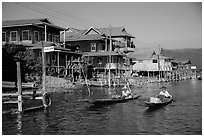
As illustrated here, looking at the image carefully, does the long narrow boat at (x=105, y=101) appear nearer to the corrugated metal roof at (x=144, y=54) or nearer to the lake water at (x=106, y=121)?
the lake water at (x=106, y=121)

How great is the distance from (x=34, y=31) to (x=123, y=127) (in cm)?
2046

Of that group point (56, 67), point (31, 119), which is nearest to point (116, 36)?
point (56, 67)

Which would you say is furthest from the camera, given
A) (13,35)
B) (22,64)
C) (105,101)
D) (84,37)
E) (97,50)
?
(84,37)

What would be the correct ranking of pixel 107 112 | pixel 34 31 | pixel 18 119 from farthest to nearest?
pixel 34 31 → pixel 107 112 → pixel 18 119

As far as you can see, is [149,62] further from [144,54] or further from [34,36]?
[34,36]

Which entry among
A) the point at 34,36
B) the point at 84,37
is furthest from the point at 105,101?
the point at 84,37

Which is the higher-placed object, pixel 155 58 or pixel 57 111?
pixel 155 58

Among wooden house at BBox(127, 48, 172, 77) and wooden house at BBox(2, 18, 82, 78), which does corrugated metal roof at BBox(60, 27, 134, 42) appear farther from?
wooden house at BBox(2, 18, 82, 78)

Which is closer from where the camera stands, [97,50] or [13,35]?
[13,35]

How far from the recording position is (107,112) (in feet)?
50.9

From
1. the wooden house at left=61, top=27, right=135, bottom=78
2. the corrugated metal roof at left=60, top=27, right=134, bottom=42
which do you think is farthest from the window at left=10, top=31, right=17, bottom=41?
the corrugated metal roof at left=60, top=27, right=134, bottom=42

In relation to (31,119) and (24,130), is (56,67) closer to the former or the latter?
(31,119)

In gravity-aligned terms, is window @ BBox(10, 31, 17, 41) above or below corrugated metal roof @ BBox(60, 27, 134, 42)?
below

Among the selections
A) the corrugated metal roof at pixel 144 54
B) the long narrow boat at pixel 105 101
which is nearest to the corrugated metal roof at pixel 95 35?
Result: the corrugated metal roof at pixel 144 54
